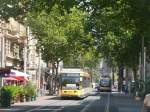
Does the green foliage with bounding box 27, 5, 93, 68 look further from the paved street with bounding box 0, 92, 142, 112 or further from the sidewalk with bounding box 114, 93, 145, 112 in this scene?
the paved street with bounding box 0, 92, 142, 112

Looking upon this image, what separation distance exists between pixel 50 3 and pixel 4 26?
44.6 metres

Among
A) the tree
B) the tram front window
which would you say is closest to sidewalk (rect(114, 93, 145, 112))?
the tram front window

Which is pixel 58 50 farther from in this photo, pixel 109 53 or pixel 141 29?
pixel 141 29

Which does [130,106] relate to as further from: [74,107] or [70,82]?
[70,82]

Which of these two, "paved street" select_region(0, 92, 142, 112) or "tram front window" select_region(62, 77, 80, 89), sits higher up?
"tram front window" select_region(62, 77, 80, 89)

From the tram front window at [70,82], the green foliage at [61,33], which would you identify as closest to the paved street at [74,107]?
the tram front window at [70,82]

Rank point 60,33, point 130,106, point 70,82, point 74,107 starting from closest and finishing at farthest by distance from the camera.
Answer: point 74,107 < point 130,106 < point 70,82 < point 60,33

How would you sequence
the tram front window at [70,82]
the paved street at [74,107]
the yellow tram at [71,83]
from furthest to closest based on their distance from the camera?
the yellow tram at [71,83] < the tram front window at [70,82] < the paved street at [74,107]

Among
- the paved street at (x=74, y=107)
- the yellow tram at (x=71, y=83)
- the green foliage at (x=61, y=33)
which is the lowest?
the paved street at (x=74, y=107)

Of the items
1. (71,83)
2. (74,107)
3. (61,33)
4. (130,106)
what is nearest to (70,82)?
(71,83)

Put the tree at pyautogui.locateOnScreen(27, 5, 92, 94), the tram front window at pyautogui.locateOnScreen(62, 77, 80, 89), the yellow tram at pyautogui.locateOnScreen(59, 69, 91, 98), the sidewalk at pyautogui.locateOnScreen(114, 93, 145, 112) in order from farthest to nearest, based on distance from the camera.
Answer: the tree at pyautogui.locateOnScreen(27, 5, 92, 94), the yellow tram at pyautogui.locateOnScreen(59, 69, 91, 98), the tram front window at pyautogui.locateOnScreen(62, 77, 80, 89), the sidewalk at pyautogui.locateOnScreen(114, 93, 145, 112)

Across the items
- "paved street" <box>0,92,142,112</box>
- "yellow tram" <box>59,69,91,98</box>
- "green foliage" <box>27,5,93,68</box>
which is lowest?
"paved street" <box>0,92,142,112</box>

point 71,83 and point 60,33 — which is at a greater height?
point 60,33

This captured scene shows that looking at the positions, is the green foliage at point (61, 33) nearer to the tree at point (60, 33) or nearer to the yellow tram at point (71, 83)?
the tree at point (60, 33)
